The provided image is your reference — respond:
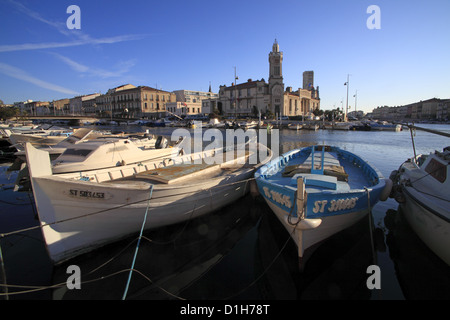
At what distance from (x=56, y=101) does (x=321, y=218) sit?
532ft

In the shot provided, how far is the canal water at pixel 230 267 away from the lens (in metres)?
5.84

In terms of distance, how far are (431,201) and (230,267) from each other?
20.4ft

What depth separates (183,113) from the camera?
95.5 metres

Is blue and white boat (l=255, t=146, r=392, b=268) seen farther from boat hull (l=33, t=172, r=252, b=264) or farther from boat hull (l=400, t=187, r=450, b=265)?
boat hull (l=33, t=172, r=252, b=264)

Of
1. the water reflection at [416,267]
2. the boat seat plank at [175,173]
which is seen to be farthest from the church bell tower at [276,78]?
the water reflection at [416,267]

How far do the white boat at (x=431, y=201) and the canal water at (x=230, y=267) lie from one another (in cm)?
58

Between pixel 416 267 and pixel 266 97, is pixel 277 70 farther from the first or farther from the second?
pixel 416 267

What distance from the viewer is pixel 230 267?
691 cm

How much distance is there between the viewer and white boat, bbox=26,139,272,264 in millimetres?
6652

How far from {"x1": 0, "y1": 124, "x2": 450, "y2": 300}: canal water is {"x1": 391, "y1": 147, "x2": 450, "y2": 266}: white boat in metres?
0.58

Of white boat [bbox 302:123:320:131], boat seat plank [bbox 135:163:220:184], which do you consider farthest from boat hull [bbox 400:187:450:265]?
white boat [bbox 302:123:320:131]
